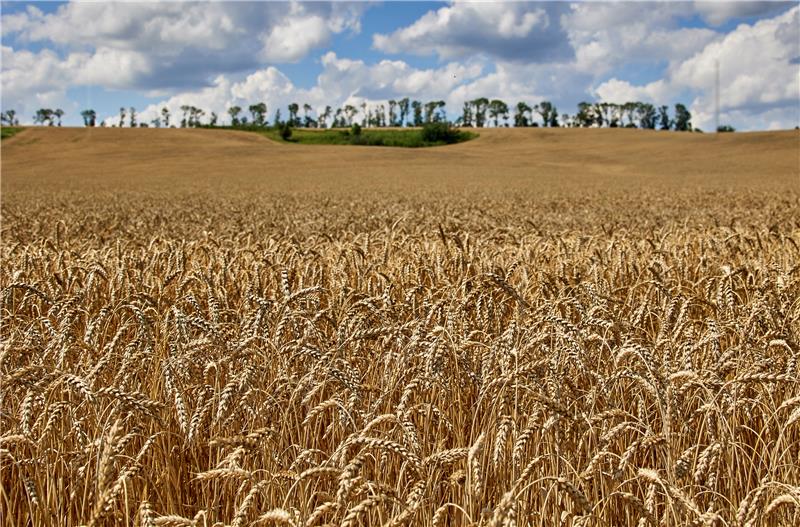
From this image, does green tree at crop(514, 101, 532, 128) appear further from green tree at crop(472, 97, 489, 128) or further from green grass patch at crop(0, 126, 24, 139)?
green grass patch at crop(0, 126, 24, 139)

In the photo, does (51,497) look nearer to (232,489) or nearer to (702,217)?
(232,489)

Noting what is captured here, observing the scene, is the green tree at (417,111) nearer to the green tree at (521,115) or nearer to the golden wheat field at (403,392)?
the green tree at (521,115)

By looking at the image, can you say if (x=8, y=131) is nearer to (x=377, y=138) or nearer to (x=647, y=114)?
(x=377, y=138)

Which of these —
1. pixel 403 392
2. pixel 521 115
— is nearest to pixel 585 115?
pixel 521 115

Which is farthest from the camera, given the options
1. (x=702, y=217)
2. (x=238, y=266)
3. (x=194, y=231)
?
(x=702, y=217)

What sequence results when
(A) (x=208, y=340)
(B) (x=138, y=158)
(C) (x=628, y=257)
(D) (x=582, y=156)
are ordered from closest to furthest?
(A) (x=208, y=340)
(C) (x=628, y=257)
(B) (x=138, y=158)
(D) (x=582, y=156)

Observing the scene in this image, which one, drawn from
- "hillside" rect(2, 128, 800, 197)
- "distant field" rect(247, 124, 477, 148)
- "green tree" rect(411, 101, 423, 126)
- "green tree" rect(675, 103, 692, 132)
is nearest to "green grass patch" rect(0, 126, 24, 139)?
"hillside" rect(2, 128, 800, 197)

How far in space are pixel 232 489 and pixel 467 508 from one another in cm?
97

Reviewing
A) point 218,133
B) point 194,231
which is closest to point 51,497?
point 194,231

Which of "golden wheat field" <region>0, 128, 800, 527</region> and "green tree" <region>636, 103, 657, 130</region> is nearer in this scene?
"golden wheat field" <region>0, 128, 800, 527</region>

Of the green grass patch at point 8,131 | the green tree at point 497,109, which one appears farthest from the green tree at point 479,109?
the green grass patch at point 8,131

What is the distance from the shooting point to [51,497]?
2.59 metres

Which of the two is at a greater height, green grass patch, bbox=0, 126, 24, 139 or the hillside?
green grass patch, bbox=0, 126, 24, 139

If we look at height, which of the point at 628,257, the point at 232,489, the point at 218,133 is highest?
the point at 218,133
